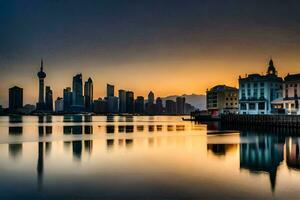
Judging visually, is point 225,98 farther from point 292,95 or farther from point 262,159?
point 262,159

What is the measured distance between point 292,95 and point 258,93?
18.2 m

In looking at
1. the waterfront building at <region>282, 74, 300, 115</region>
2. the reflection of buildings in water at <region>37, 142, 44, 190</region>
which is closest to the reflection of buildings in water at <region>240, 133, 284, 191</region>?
the reflection of buildings in water at <region>37, 142, 44, 190</region>

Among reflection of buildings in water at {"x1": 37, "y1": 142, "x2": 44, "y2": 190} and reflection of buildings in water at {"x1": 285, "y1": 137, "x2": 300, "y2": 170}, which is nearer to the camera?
reflection of buildings in water at {"x1": 37, "y1": 142, "x2": 44, "y2": 190}

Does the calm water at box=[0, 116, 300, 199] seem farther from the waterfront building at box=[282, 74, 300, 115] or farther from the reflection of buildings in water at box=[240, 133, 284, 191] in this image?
the waterfront building at box=[282, 74, 300, 115]

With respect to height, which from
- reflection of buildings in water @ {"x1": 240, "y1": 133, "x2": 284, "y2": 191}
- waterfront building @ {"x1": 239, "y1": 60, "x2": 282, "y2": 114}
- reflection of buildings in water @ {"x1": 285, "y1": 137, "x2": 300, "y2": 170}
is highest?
waterfront building @ {"x1": 239, "y1": 60, "x2": 282, "y2": 114}

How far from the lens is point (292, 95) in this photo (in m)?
101

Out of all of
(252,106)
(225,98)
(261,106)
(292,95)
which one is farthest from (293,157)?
(225,98)

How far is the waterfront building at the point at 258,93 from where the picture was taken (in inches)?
4592

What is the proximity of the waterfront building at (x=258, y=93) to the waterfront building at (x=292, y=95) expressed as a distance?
40.1ft

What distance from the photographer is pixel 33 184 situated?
26.0 metres

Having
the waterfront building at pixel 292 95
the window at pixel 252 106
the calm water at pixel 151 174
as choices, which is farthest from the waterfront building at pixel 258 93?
the calm water at pixel 151 174

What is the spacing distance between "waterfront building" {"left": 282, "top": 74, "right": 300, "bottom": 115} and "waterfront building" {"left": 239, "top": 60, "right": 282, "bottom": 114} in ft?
40.1

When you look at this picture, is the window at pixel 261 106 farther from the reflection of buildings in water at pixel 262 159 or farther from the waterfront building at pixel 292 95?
the reflection of buildings in water at pixel 262 159

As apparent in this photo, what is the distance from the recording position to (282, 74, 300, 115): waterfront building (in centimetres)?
9739
